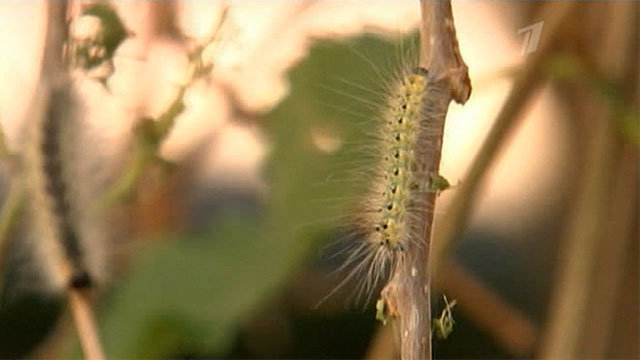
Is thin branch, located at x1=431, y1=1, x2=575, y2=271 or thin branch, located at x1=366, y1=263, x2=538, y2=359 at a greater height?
thin branch, located at x1=431, y1=1, x2=575, y2=271

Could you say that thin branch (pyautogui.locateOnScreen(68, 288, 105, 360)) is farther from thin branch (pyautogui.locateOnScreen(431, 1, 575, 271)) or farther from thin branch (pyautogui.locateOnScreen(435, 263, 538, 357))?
thin branch (pyautogui.locateOnScreen(435, 263, 538, 357))

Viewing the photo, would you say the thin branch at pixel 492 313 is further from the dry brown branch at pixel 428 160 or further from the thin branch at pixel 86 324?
the dry brown branch at pixel 428 160

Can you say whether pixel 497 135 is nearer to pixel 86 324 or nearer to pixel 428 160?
pixel 86 324

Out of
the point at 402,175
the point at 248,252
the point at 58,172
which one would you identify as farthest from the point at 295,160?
the point at 402,175

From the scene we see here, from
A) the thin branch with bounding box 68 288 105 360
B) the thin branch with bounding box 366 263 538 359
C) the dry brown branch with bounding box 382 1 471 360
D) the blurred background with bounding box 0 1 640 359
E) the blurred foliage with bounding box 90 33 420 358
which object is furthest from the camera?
the thin branch with bounding box 366 263 538 359

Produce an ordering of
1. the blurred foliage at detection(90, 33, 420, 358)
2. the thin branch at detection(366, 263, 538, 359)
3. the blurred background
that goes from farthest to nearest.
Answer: the thin branch at detection(366, 263, 538, 359)
the blurred foliage at detection(90, 33, 420, 358)
the blurred background

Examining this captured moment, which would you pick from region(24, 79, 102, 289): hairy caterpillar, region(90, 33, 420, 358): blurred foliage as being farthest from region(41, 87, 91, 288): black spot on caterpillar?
region(90, 33, 420, 358): blurred foliage

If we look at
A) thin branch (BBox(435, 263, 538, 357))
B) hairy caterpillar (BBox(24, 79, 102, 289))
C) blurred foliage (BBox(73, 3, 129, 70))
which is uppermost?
blurred foliage (BBox(73, 3, 129, 70))

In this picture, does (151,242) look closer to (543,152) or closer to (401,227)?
(543,152)
